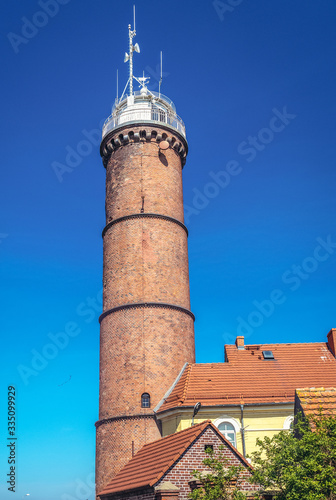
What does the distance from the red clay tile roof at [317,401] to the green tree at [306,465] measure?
0.90m

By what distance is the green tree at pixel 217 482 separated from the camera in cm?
1323

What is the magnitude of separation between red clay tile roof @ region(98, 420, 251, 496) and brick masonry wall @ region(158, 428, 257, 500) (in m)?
0.13

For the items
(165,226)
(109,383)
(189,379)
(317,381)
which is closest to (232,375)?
(189,379)

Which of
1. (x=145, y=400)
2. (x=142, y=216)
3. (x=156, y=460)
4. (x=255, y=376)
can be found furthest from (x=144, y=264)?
(x=156, y=460)

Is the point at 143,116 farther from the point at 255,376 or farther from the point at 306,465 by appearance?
the point at 306,465

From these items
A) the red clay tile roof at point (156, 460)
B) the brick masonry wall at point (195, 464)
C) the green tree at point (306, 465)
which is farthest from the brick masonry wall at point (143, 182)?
the green tree at point (306, 465)

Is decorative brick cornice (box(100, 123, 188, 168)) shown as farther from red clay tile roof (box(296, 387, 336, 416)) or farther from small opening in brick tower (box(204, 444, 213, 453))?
small opening in brick tower (box(204, 444, 213, 453))

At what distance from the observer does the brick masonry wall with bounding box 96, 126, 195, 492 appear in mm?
26047

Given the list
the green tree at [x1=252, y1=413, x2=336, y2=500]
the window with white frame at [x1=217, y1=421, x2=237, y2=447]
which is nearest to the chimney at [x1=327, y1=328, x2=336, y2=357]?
the window with white frame at [x1=217, y1=421, x2=237, y2=447]

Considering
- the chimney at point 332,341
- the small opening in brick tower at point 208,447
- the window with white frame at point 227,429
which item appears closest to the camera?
the small opening in brick tower at point 208,447

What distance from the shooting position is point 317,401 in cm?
1535

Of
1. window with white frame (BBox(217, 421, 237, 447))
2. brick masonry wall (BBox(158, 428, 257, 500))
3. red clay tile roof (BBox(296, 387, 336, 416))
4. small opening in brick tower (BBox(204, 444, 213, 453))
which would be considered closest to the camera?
brick masonry wall (BBox(158, 428, 257, 500))

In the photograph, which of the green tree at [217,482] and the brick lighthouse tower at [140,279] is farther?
the brick lighthouse tower at [140,279]

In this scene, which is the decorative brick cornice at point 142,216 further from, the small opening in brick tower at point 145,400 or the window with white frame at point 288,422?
the window with white frame at point 288,422
